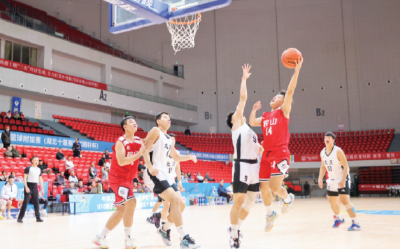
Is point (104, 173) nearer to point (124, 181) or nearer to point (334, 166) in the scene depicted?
point (334, 166)

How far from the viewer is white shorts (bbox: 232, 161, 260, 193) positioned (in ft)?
15.7

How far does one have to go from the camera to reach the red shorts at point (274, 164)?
5391 mm

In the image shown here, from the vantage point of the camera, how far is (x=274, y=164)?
5414 millimetres

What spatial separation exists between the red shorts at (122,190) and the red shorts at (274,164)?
1911mm

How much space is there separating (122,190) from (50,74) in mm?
19373

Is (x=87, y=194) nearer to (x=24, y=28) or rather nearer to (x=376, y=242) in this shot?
(x=376, y=242)

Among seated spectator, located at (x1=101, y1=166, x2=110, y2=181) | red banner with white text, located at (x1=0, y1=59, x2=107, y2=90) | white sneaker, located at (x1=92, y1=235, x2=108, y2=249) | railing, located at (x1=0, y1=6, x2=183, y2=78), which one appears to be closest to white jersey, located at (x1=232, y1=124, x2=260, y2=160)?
white sneaker, located at (x1=92, y1=235, x2=108, y2=249)

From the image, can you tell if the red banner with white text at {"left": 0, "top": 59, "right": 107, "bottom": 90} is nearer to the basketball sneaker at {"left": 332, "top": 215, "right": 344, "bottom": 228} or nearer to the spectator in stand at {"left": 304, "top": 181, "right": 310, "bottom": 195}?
the spectator in stand at {"left": 304, "top": 181, "right": 310, "bottom": 195}

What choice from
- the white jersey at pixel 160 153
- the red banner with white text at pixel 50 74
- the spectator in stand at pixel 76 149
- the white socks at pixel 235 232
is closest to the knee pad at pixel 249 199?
the white socks at pixel 235 232

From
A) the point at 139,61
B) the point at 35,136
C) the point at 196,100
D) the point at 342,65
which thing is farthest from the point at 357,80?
the point at 35,136

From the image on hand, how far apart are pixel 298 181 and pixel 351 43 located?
1158cm

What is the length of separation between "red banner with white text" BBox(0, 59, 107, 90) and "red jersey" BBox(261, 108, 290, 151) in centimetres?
1905

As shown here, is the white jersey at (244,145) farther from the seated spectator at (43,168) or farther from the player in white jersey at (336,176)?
the seated spectator at (43,168)

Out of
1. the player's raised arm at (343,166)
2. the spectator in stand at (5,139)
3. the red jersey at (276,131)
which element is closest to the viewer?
the red jersey at (276,131)
